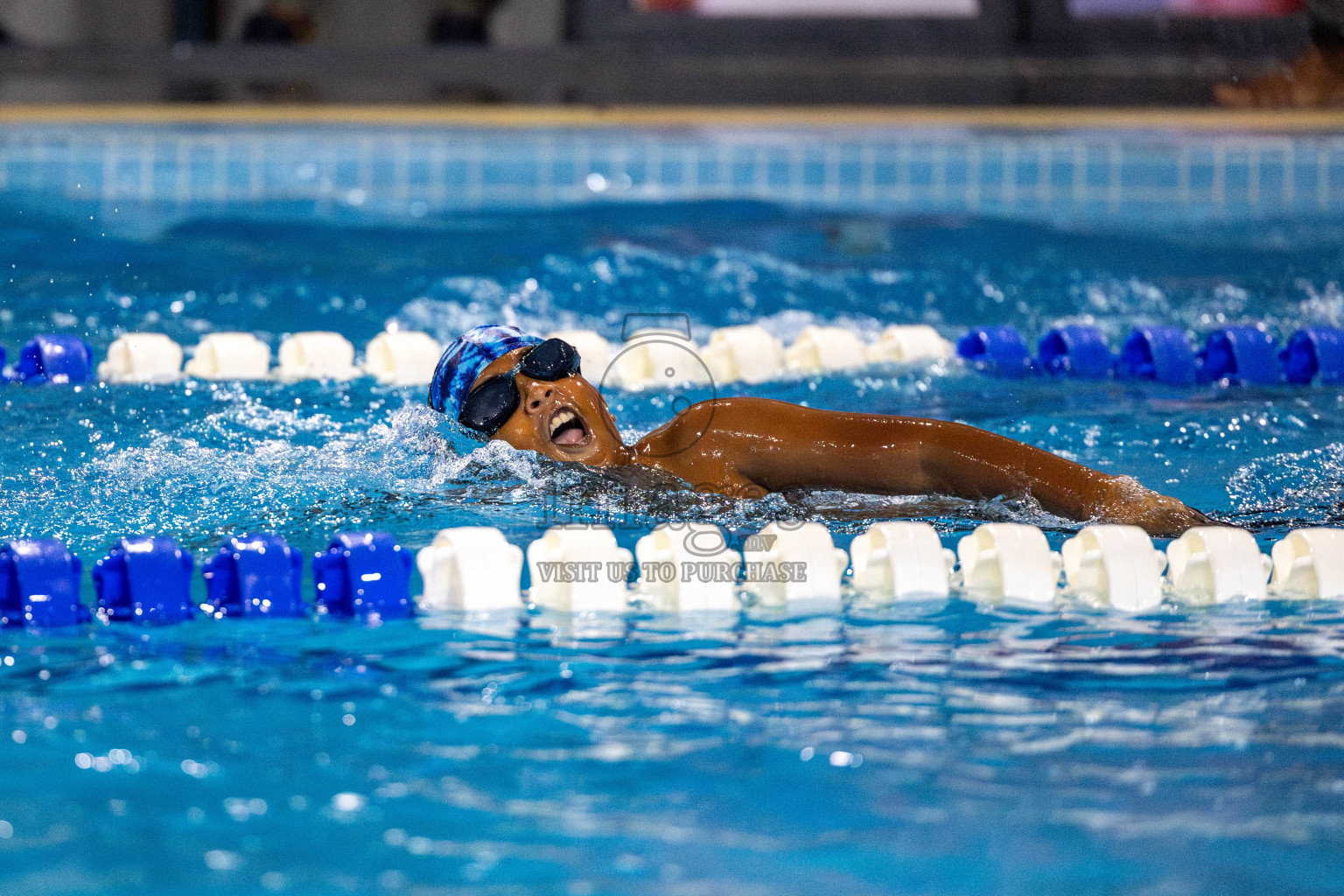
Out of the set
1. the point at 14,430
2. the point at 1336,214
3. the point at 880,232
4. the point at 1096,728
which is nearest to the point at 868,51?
the point at 880,232

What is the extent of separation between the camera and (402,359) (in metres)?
4.34

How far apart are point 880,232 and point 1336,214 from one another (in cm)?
205

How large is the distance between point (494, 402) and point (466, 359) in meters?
0.15

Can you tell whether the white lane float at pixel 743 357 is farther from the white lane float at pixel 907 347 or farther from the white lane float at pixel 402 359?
the white lane float at pixel 402 359

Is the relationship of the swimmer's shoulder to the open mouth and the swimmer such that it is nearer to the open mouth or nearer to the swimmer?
the swimmer

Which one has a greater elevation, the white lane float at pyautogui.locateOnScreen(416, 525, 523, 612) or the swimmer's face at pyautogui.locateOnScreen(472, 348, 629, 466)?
the swimmer's face at pyautogui.locateOnScreen(472, 348, 629, 466)

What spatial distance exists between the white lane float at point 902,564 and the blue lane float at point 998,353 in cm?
214

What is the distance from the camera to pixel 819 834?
1603 mm

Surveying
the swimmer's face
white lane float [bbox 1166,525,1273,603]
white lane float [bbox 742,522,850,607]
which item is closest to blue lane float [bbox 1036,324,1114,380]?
white lane float [bbox 1166,525,1273,603]

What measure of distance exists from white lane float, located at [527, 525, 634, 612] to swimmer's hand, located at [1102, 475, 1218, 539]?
36.2 inches

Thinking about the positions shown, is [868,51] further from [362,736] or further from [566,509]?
[362,736]

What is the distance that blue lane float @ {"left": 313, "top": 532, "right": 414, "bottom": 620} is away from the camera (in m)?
2.38

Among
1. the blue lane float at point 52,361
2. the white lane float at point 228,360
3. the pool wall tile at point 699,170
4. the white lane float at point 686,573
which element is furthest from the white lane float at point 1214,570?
the pool wall tile at point 699,170

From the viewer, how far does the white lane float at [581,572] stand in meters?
2.38
